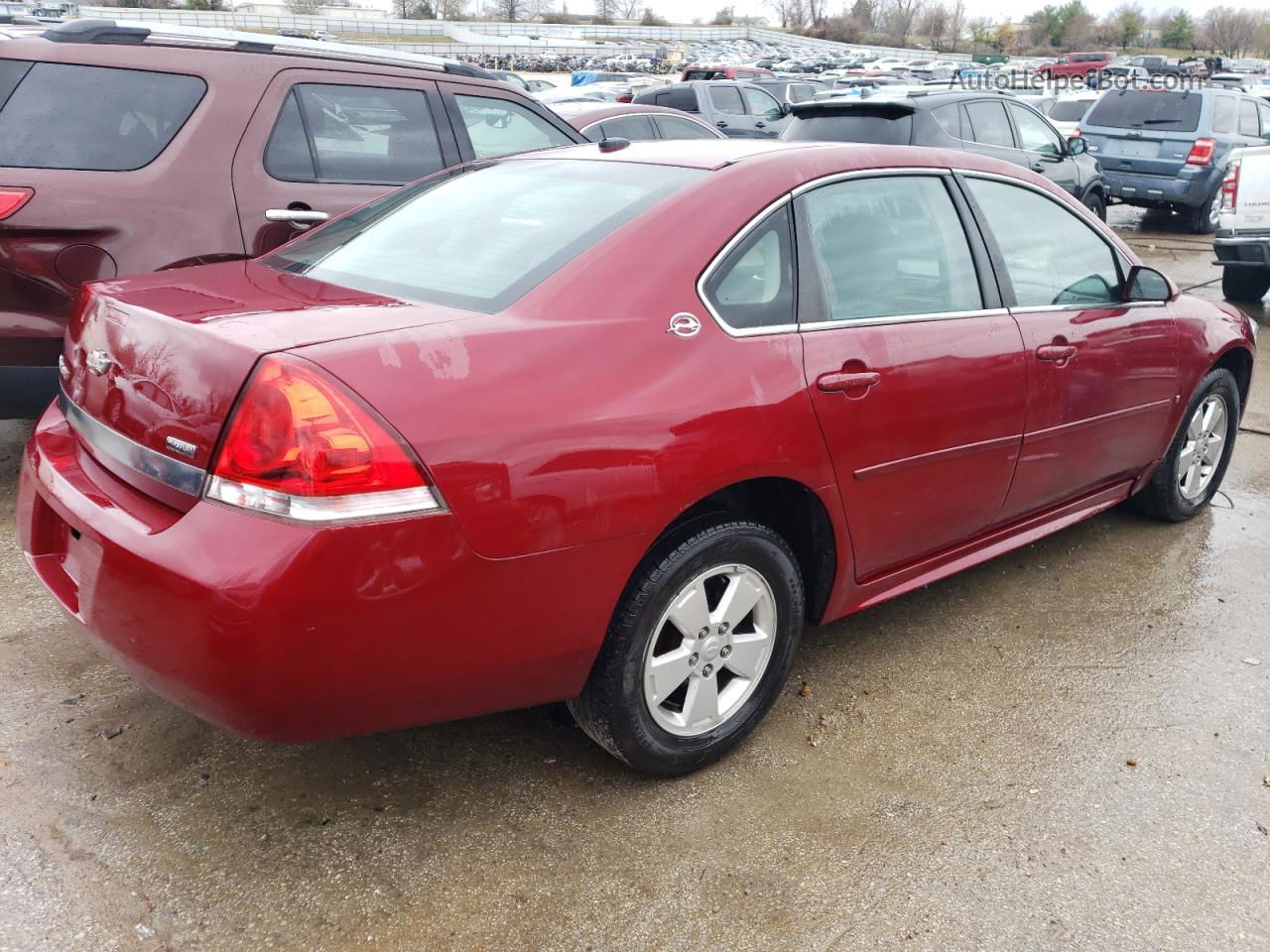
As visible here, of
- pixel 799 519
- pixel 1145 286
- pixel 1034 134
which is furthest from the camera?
pixel 1034 134

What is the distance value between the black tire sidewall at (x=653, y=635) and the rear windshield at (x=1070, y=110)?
62.4 feet

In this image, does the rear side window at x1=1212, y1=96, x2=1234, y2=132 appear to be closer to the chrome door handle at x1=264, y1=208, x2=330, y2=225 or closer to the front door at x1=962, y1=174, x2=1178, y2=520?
the front door at x1=962, y1=174, x2=1178, y2=520

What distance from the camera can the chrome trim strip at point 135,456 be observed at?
2.13 metres

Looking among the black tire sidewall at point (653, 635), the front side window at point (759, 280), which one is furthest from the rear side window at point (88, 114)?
the black tire sidewall at point (653, 635)

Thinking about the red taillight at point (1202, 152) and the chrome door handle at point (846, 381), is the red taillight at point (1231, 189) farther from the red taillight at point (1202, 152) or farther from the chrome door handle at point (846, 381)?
the chrome door handle at point (846, 381)

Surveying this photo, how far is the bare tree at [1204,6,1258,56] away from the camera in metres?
99.1

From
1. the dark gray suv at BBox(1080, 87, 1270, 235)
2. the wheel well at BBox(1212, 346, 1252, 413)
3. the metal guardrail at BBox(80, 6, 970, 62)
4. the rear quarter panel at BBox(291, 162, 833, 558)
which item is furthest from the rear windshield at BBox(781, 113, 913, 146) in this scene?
the metal guardrail at BBox(80, 6, 970, 62)

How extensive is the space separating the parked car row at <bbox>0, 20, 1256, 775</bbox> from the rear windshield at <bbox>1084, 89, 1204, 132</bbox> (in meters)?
10.4

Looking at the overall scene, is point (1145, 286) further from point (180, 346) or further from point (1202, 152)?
point (1202, 152)

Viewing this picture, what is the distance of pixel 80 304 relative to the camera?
2715mm

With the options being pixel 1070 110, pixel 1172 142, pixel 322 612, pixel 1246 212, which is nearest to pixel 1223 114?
pixel 1172 142

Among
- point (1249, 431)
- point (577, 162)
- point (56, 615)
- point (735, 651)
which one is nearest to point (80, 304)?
point (56, 615)

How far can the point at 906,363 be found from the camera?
2939 mm

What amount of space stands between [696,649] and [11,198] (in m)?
2.96
